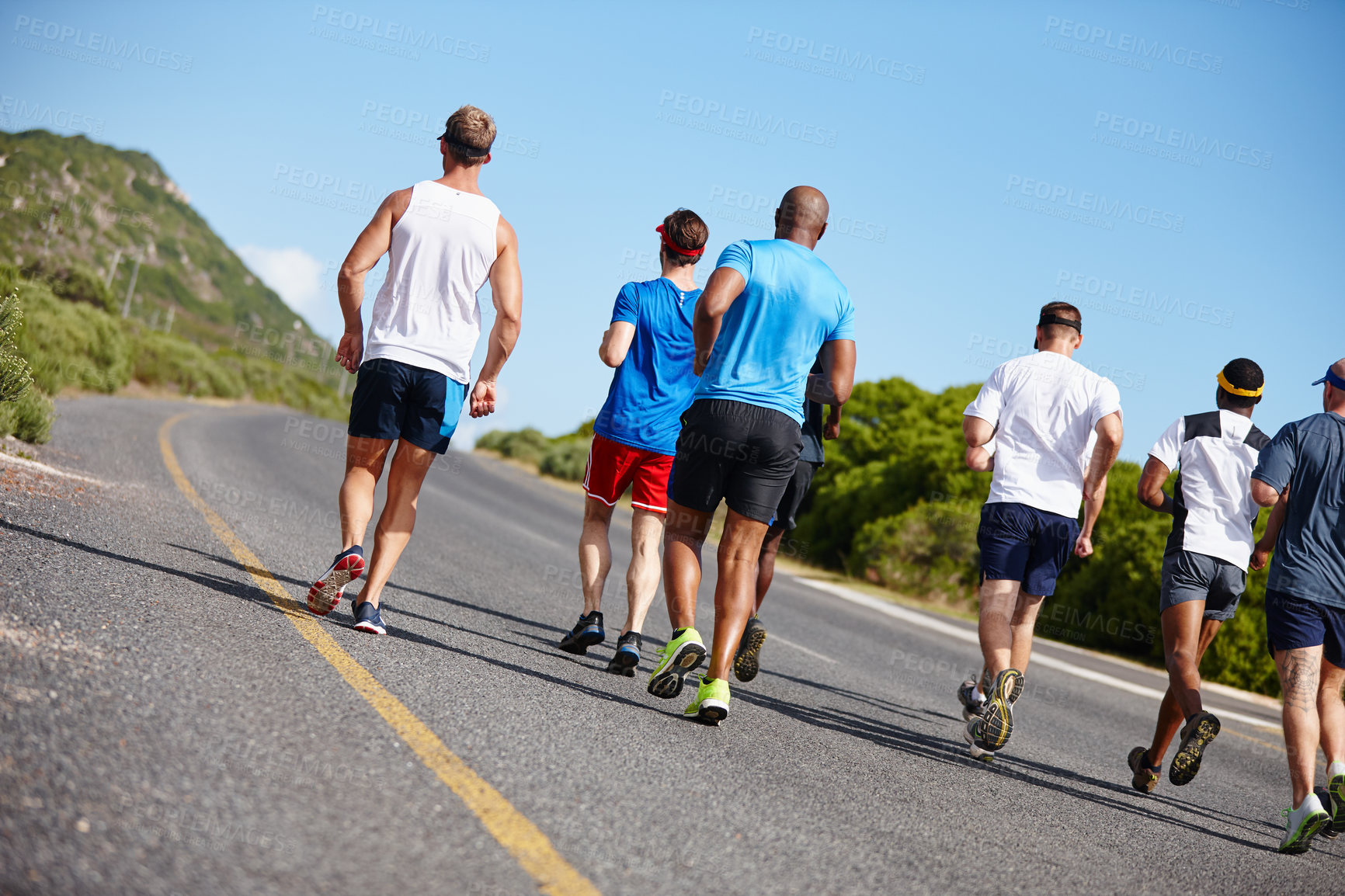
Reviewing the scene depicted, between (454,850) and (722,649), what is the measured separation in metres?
1.99

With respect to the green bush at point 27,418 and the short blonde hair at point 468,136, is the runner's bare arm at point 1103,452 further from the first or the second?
the green bush at point 27,418

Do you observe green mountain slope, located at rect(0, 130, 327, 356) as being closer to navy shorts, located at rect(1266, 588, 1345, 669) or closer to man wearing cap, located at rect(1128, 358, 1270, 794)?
man wearing cap, located at rect(1128, 358, 1270, 794)

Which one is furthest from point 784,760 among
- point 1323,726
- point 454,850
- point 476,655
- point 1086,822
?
point 1323,726

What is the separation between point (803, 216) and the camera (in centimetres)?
450

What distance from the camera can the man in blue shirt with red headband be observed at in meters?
4.29

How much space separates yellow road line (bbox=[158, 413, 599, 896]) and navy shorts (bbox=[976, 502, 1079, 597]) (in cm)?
298

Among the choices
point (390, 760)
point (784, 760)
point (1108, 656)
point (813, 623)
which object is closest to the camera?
point (390, 760)

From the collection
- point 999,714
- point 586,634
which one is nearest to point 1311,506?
point 999,714

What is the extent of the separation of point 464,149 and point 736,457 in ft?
6.21

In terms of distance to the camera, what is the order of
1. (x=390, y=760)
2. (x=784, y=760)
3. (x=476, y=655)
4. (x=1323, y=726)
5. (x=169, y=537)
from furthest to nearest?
1. (x=169, y=537)
2. (x=476, y=655)
3. (x=1323, y=726)
4. (x=784, y=760)
5. (x=390, y=760)

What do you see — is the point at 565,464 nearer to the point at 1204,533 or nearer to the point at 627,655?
the point at 627,655

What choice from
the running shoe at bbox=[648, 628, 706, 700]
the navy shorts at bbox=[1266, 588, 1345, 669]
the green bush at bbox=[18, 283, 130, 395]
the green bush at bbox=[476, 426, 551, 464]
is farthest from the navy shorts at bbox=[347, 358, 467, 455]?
the green bush at bbox=[476, 426, 551, 464]

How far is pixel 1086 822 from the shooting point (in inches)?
164

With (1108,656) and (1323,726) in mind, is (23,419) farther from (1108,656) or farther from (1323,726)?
(1108,656)
